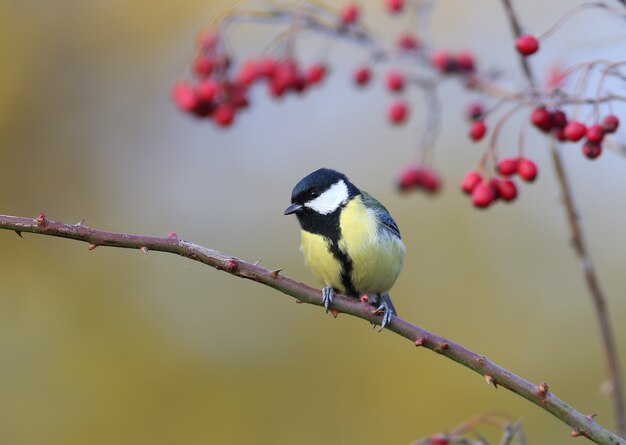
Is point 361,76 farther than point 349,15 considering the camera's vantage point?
Yes

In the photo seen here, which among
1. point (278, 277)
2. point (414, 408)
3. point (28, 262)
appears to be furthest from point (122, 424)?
point (278, 277)

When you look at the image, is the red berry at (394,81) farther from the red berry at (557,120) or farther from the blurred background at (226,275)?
the blurred background at (226,275)

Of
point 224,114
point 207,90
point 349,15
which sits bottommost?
point 224,114

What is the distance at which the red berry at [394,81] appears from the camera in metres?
3.25

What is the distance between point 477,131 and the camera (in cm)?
260

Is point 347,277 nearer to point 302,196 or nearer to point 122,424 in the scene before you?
point 302,196

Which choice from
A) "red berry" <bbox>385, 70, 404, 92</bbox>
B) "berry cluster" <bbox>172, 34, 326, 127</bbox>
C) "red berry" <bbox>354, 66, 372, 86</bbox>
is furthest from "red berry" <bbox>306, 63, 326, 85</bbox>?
"red berry" <bbox>385, 70, 404, 92</bbox>

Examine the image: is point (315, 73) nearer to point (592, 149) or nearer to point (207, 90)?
point (207, 90)

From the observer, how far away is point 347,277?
2961 mm

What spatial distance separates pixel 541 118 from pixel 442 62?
0.78 meters

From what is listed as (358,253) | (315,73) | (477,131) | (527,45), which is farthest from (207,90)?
(527,45)

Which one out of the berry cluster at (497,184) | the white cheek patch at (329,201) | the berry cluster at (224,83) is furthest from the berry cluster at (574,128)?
the berry cluster at (224,83)

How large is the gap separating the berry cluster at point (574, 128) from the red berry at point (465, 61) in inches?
29.2

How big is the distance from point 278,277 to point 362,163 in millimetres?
5040
